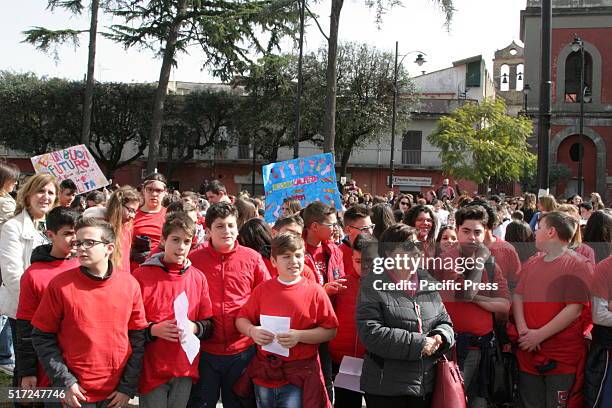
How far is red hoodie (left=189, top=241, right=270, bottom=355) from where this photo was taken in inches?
181

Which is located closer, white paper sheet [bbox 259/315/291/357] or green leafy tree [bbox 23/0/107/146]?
white paper sheet [bbox 259/315/291/357]

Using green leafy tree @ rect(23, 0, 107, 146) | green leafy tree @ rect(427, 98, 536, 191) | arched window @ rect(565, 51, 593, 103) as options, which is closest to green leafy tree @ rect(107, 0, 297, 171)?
green leafy tree @ rect(23, 0, 107, 146)

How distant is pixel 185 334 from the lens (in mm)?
4242

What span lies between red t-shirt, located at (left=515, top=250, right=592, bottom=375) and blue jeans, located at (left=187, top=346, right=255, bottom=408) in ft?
6.48

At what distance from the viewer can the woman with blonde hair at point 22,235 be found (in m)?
4.86

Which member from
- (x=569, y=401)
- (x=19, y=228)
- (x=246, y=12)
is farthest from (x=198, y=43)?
(x=569, y=401)

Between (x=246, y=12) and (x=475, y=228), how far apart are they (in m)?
19.2

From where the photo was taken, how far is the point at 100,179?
10484 millimetres

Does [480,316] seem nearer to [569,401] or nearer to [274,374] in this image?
[569,401]

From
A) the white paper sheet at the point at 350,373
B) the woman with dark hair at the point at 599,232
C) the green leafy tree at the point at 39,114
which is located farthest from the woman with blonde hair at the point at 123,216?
the green leafy tree at the point at 39,114

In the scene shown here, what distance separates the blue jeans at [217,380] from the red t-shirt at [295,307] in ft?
0.82

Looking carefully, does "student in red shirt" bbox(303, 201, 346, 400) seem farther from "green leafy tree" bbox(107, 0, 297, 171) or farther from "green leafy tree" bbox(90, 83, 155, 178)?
"green leafy tree" bbox(90, 83, 155, 178)

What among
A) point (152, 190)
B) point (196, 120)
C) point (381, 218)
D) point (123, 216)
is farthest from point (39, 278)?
point (196, 120)

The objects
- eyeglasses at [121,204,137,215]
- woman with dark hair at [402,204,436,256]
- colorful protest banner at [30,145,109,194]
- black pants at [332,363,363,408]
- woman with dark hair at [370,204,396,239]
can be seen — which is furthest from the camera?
colorful protest banner at [30,145,109,194]
